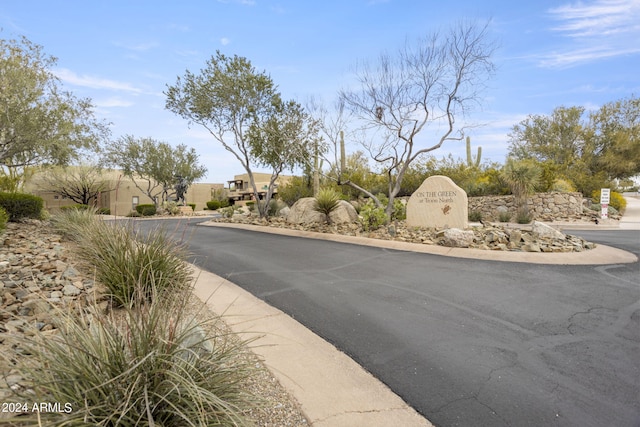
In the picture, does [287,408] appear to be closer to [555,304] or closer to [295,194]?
[555,304]

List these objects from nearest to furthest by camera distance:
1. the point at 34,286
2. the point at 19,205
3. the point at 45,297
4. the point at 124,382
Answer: the point at 124,382 → the point at 45,297 → the point at 34,286 → the point at 19,205

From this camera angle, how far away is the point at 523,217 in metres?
18.2

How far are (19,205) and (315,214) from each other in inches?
464

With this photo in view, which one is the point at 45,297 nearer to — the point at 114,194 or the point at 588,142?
the point at 588,142

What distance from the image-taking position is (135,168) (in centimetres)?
3472

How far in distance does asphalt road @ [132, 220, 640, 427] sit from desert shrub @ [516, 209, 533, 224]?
12065 mm

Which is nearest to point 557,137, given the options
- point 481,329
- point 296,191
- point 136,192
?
point 296,191

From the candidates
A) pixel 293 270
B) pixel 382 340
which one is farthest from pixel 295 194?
pixel 382 340

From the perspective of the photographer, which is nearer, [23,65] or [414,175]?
[23,65]

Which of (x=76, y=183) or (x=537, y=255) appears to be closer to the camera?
(x=537, y=255)

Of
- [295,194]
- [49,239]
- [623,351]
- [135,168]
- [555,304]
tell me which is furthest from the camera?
[135,168]

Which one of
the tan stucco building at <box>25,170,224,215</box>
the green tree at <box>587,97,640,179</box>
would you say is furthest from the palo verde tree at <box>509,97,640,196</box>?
the tan stucco building at <box>25,170,224,215</box>

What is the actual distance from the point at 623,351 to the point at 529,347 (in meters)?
0.90

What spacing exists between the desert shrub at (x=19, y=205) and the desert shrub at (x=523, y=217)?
74.8ft
